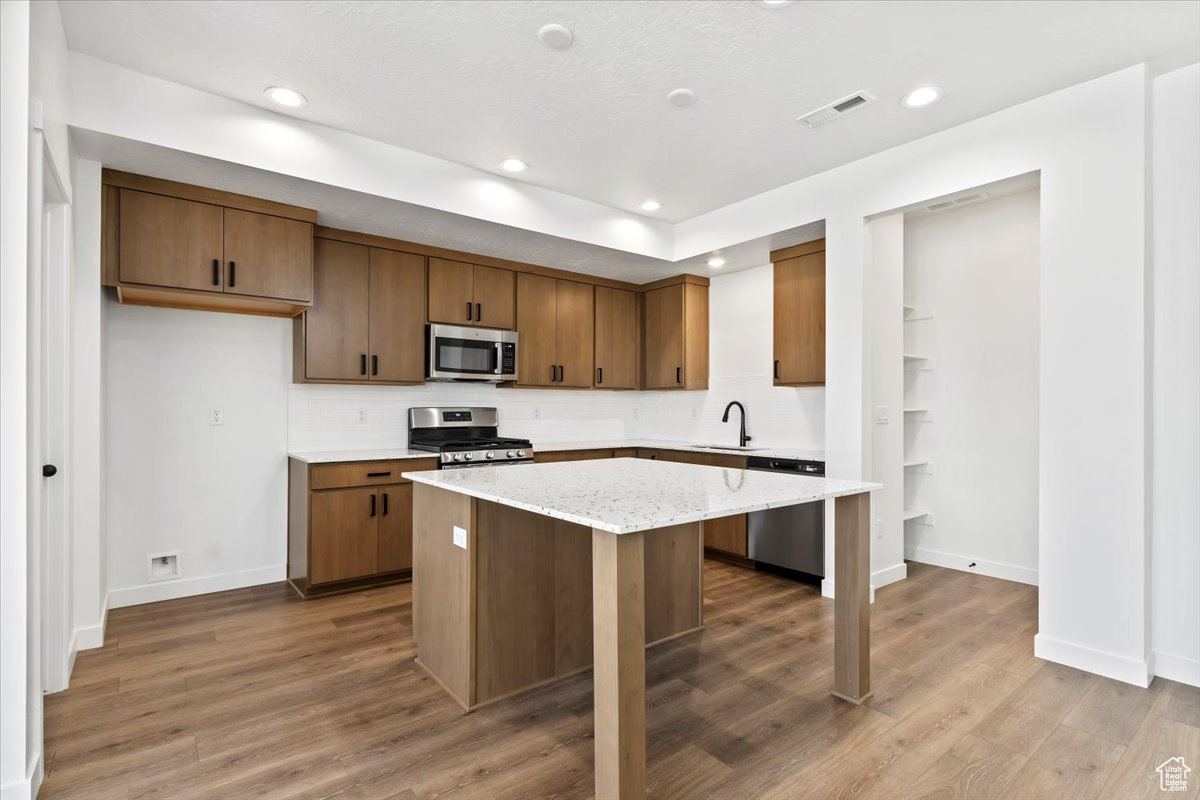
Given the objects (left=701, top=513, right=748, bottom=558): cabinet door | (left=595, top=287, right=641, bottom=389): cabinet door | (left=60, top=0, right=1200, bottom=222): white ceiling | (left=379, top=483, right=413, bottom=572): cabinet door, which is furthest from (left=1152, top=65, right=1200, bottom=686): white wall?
(left=379, top=483, right=413, bottom=572): cabinet door

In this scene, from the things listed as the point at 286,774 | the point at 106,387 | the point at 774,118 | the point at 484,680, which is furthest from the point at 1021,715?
the point at 106,387

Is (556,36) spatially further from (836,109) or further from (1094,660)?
(1094,660)

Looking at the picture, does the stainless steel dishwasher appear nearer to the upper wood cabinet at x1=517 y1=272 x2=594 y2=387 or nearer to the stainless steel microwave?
the upper wood cabinet at x1=517 y1=272 x2=594 y2=387

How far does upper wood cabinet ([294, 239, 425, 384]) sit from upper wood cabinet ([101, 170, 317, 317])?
0.35 m

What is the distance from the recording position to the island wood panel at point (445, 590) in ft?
7.83

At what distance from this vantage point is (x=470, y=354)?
4.66 m

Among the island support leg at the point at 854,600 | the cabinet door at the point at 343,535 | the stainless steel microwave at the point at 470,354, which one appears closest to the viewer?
the island support leg at the point at 854,600

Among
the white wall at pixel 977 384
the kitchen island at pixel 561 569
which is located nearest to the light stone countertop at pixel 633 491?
the kitchen island at pixel 561 569

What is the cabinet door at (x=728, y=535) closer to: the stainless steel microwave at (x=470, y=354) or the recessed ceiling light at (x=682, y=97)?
the stainless steel microwave at (x=470, y=354)

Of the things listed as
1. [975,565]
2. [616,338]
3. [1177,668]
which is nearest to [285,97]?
[616,338]

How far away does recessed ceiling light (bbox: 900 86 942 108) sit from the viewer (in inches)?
113

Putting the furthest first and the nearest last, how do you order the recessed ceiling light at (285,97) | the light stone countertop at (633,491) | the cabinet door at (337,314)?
the cabinet door at (337,314)
the recessed ceiling light at (285,97)
the light stone countertop at (633,491)

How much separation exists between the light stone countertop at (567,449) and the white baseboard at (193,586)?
81 centimetres

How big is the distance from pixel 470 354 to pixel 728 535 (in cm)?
242
